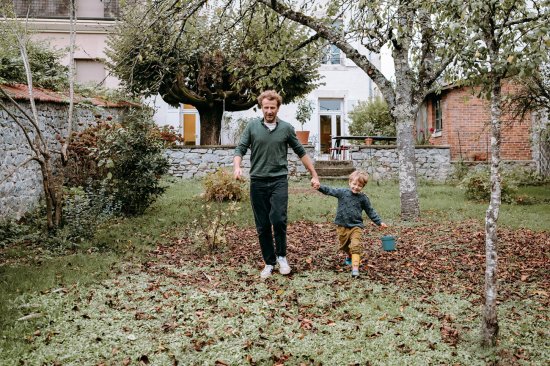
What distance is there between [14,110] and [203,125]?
9.37 m

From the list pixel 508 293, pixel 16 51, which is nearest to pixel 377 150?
pixel 16 51

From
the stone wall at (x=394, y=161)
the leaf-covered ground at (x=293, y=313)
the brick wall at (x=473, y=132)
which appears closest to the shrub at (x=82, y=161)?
the leaf-covered ground at (x=293, y=313)

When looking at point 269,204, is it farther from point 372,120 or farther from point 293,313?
point 372,120

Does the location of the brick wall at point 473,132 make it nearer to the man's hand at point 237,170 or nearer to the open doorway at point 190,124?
the open doorway at point 190,124

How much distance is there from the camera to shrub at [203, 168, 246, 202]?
10898 millimetres

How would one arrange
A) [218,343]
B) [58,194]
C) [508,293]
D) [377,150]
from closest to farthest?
[218,343] → [508,293] → [58,194] → [377,150]

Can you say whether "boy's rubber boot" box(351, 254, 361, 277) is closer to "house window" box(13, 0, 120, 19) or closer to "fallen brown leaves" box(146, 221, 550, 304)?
"fallen brown leaves" box(146, 221, 550, 304)

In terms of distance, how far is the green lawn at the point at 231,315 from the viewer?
3682 mm

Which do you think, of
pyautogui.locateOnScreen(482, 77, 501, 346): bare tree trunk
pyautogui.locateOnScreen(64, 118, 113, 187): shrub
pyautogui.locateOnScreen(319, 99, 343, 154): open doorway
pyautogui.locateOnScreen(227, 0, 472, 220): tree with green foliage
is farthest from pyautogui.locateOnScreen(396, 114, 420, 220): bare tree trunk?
pyautogui.locateOnScreen(319, 99, 343, 154): open doorway

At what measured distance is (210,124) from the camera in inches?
702

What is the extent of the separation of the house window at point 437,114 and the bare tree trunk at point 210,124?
28.9 ft

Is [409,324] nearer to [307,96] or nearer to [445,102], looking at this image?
[445,102]

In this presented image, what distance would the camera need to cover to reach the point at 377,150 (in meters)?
16.7

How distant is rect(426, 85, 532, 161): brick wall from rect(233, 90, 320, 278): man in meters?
14.0
